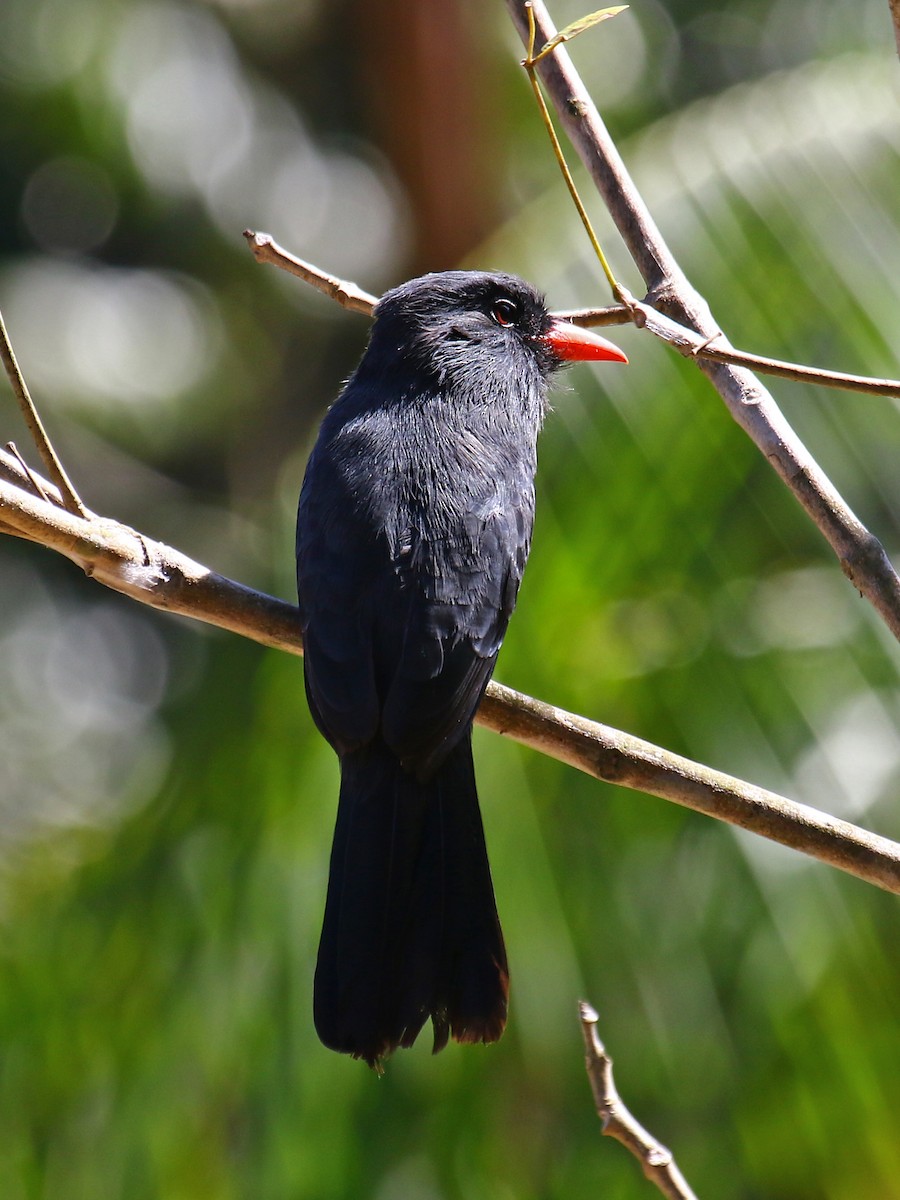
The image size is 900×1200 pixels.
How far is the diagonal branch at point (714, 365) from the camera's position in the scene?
2430 mm

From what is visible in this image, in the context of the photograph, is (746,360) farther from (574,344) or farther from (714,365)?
(574,344)

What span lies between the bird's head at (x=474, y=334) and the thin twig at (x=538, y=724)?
916mm

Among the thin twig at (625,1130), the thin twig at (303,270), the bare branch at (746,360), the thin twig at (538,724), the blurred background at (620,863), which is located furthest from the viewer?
the blurred background at (620,863)

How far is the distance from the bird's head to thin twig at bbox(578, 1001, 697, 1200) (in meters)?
1.73

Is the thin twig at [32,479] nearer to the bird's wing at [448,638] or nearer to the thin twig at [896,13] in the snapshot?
the bird's wing at [448,638]

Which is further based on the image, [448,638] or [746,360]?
[448,638]

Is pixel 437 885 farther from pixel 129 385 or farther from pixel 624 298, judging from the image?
pixel 129 385

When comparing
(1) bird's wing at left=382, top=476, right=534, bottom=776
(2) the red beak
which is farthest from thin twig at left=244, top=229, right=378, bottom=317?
(2) the red beak

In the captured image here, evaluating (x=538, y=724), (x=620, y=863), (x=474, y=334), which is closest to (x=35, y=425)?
(x=538, y=724)

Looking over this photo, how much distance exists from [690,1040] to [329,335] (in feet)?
29.0

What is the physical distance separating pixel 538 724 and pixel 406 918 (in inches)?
20.0

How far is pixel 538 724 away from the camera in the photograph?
274 centimetres

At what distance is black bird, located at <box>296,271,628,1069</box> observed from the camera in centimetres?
283

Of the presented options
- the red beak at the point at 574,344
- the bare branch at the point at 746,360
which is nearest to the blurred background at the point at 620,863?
the red beak at the point at 574,344
